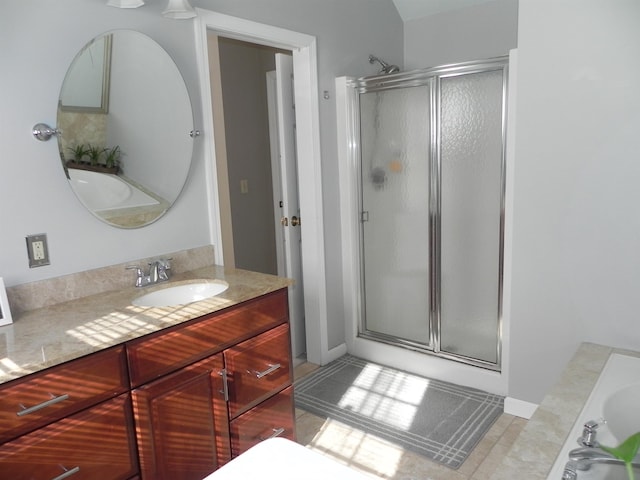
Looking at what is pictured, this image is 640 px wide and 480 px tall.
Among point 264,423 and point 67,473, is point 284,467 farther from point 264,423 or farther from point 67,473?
point 264,423

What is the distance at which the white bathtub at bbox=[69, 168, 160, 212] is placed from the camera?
1.99 meters

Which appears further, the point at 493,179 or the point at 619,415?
the point at 493,179

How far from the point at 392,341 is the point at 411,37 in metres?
2.28

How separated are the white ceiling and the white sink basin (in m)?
2.62

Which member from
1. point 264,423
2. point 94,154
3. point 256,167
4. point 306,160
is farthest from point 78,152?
point 256,167

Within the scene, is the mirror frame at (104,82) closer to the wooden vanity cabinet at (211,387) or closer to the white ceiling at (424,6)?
the wooden vanity cabinet at (211,387)

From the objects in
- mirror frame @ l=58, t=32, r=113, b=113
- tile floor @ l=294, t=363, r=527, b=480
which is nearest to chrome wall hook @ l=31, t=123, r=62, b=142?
mirror frame @ l=58, t=32, r=113, b=113

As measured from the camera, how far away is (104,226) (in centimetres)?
209

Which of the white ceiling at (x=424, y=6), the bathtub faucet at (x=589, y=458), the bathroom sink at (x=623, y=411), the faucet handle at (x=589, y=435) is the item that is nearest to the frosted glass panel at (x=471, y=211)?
the white ceiling at (x=424, y=6)

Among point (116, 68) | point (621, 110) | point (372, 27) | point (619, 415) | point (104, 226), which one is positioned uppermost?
point (372, 27)

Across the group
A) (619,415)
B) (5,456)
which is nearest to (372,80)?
(619,415)

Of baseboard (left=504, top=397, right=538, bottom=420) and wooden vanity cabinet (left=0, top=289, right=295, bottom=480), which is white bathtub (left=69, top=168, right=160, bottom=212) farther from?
baseboard (left=504, top=397, right=538, bottom=420)

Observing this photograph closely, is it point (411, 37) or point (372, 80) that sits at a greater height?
point (411, 37)

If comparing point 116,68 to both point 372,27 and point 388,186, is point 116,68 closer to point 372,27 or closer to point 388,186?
point 388,186
